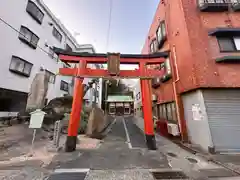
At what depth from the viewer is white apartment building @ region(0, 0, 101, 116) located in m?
9.90

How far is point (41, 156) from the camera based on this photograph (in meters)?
5.12

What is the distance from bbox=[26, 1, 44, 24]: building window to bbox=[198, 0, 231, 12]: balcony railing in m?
14.7

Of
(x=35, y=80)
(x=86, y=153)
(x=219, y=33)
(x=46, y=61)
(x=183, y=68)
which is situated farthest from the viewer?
(x=46, y=61)

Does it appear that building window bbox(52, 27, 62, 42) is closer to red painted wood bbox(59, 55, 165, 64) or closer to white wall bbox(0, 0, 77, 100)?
white wall bbox(0, 0, 77, 100)

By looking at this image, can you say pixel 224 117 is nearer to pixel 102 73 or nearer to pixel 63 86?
pixel 102 73

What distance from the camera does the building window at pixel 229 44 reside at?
6698 mm

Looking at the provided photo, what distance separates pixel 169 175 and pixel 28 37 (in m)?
15.5

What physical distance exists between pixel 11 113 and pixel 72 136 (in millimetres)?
8380

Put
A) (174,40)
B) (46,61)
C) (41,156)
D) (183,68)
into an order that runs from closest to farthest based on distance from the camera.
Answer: (41,156) → (183,68) → (174,40) → (46,61)

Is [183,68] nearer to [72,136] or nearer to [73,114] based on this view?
[73,114]

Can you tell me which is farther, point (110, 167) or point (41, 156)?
point (41, 156)

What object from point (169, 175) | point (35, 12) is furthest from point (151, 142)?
point (35, 12)

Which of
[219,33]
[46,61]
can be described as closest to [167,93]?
[219,33]

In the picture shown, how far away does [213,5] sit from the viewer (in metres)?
7.04
